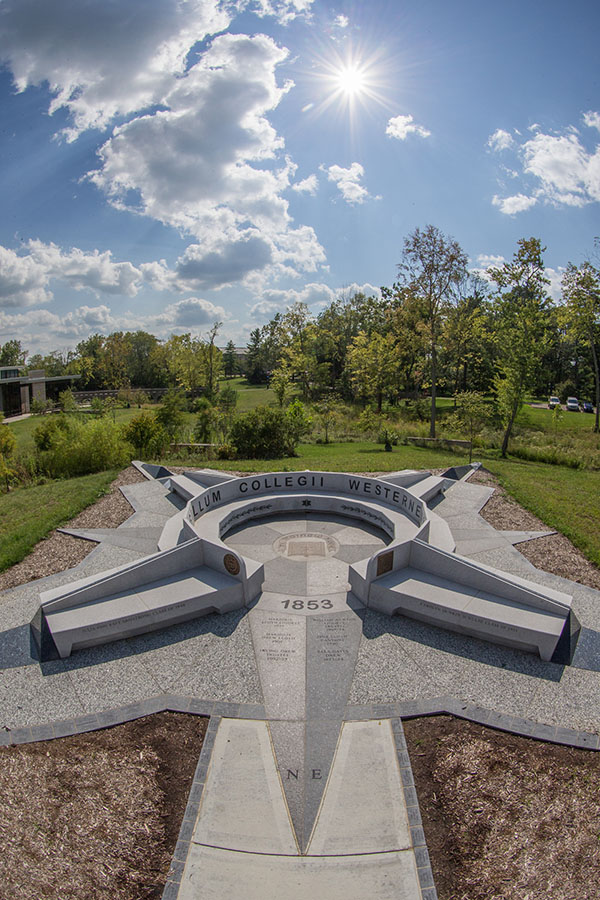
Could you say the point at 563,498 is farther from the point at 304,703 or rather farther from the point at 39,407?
the point at 39,407

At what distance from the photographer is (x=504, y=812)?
488cm

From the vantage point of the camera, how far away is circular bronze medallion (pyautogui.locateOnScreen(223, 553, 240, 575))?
8.48 m

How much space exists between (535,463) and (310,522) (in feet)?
49.5

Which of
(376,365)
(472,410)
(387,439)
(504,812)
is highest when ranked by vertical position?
(376,365)

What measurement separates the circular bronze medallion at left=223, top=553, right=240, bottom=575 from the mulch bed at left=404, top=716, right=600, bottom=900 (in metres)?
3.74

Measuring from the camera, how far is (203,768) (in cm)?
539

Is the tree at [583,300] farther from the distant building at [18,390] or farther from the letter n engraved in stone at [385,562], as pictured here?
the distant building at [18,390]

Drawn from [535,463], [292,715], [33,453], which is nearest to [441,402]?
[535,463]

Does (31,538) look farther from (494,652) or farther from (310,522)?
(494,652)

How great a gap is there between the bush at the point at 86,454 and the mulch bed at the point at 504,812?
15558 mm

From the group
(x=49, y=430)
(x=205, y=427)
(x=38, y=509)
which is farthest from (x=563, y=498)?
(x=49, y=430)

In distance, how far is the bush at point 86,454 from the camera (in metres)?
18.4

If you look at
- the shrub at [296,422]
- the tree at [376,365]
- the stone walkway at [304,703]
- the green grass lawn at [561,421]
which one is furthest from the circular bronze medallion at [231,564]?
the tree at [376,365]

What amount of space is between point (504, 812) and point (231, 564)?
5175mm
